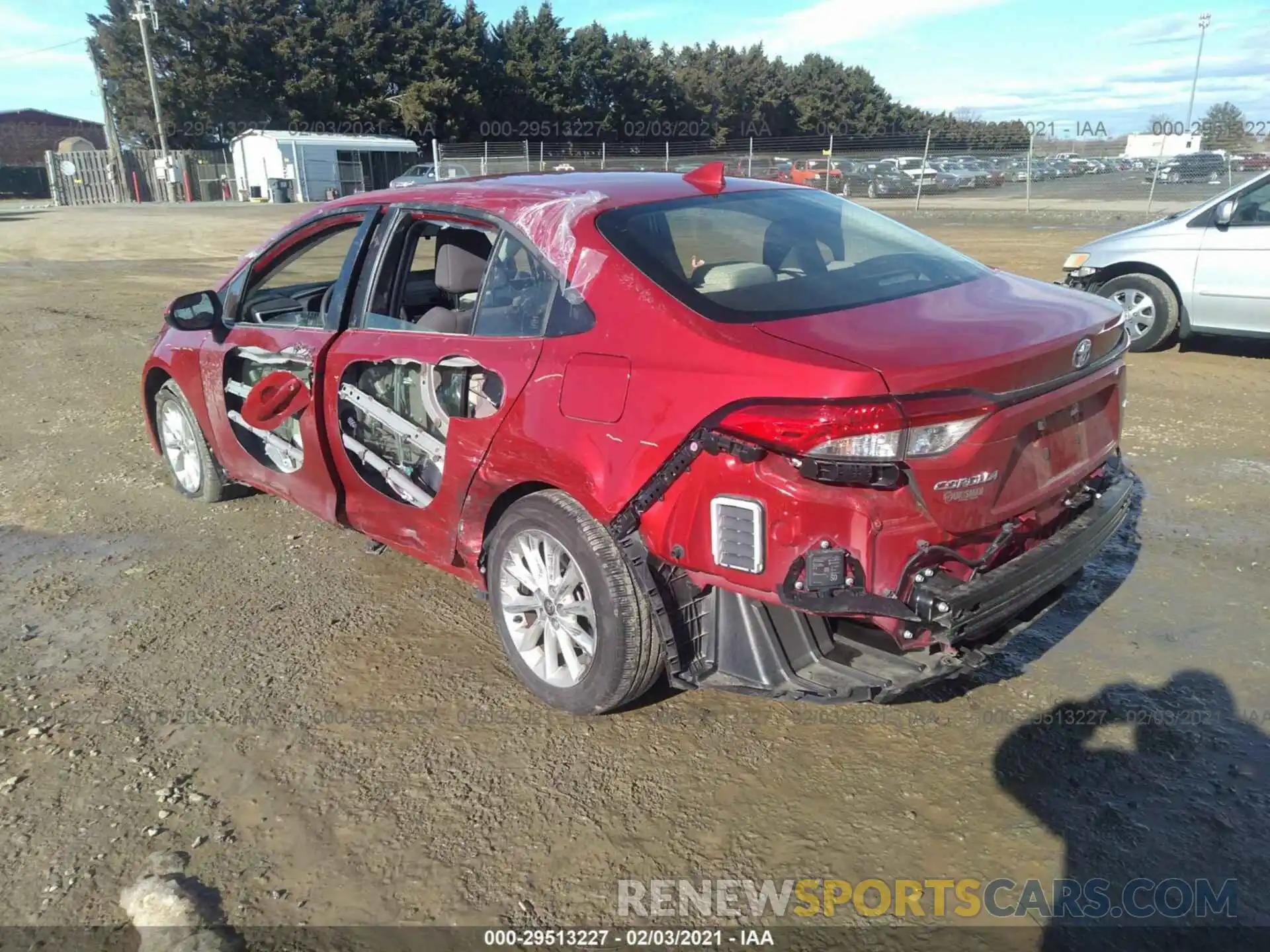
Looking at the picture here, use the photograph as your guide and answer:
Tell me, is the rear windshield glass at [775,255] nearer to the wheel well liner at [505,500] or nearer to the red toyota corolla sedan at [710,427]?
the red toyota corolla sedan at [710,427]

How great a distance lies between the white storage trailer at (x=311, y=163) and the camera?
4125cm

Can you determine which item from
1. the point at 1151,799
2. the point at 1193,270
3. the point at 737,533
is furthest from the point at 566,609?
the point at 1193,270

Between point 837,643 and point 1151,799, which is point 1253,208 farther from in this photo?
point 837,643

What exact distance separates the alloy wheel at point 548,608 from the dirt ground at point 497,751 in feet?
0.67

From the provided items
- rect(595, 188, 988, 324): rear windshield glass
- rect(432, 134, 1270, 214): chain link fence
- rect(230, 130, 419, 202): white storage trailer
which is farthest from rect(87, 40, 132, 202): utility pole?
rect(595, 188, 988, 324): rear windshield glass

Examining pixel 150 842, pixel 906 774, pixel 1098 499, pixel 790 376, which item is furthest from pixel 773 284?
pixel 150 842

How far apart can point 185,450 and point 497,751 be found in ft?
10.5

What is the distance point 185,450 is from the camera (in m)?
5.32

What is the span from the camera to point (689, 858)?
2.61m

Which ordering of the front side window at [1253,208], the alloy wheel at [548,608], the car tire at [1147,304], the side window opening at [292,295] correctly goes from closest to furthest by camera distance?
the alloy wheel at [548,608] < the side window opening at [292,295] < the front side window at [1253,208] < the car tire at [1147,304]

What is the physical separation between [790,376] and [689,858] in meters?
1.34

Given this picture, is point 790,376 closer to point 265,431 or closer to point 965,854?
point 965,854

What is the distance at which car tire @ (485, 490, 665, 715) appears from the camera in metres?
2.91

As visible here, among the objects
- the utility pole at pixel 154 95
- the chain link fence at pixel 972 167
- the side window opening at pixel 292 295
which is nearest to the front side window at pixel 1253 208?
the side window opening at pixel 292 295
